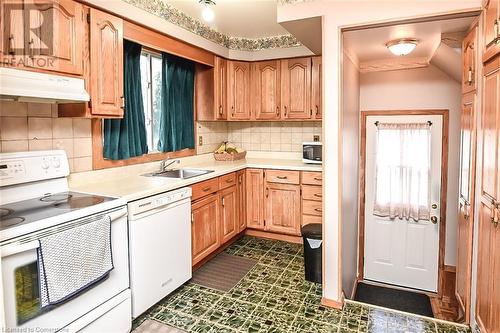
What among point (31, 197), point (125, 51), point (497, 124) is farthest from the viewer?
point (125, 51)

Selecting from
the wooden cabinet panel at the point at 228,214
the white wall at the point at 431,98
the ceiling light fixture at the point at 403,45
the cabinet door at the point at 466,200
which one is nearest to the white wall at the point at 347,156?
the ceiling light fixture at the point at 403,45

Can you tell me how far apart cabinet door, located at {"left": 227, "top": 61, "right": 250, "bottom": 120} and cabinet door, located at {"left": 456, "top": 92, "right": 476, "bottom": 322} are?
2.54 metres

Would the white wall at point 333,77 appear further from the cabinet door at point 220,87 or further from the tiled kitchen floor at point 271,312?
the cabinet door at point 220,87


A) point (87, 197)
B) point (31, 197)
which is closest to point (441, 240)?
point (87, 197)

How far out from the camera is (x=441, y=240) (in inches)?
152

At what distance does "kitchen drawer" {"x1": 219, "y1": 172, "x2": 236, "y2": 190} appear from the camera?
358cm

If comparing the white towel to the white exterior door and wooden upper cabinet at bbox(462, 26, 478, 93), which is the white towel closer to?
wooden upper cabinet at bbox(462, 26, 478, 93)

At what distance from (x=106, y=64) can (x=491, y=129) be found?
2590mm

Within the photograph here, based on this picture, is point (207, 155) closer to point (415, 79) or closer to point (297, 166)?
point (297, 166)

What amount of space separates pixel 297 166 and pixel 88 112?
7.58ft

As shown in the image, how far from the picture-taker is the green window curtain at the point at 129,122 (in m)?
2.94

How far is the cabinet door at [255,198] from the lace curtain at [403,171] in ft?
4.62

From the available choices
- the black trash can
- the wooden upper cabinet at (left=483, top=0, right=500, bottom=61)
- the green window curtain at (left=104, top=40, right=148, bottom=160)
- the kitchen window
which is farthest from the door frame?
the green window curtain at (left=104, top=40, right=148, bottom=160)

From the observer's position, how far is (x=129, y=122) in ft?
10.2
